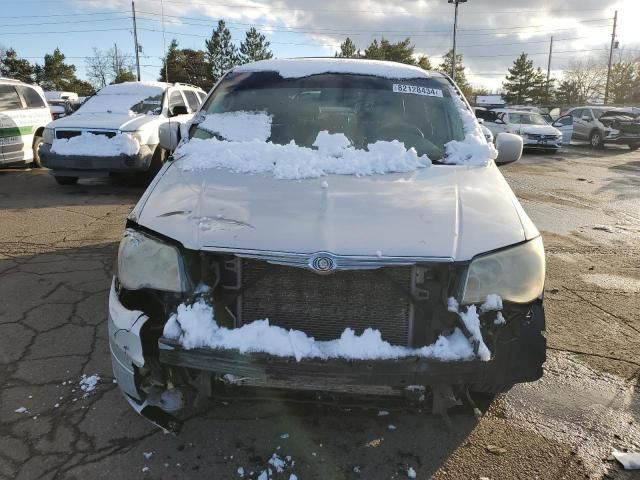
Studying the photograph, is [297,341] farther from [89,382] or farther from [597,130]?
[597,130]

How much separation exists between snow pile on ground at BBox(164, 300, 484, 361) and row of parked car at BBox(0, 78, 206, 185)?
17.0ft

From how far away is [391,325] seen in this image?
7.12 feet

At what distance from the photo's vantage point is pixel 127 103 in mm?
9492

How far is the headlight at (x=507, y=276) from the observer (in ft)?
7.00

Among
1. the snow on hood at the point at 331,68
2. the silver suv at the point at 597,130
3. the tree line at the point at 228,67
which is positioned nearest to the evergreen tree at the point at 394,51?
the tree line at the point at 228,67

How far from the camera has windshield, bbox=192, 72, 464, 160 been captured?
10.8 feet

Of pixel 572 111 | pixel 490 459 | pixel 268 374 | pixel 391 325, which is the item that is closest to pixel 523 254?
pixel 391 325

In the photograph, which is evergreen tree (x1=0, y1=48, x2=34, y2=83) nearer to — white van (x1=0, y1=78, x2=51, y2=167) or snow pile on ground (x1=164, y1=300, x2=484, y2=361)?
white van (x1=0, y1=78, x2=51, y2=167)

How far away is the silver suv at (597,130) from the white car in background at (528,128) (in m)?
3.21

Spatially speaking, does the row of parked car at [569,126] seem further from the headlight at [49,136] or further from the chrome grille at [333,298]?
the chrome grille at [333,298]

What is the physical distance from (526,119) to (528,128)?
1.09 m

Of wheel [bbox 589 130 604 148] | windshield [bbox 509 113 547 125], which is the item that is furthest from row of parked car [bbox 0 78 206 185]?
wheel [bbox 589 130 604 148]

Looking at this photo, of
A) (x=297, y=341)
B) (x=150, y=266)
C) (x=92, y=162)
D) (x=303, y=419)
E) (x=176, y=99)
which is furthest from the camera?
(x=176, y=99)

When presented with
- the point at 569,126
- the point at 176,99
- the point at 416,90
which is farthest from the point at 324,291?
the point at 569,126
